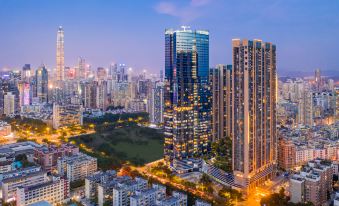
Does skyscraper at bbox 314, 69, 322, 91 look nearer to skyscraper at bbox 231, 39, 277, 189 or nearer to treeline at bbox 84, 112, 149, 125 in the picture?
treeline at bbox 84, 112, 149, 125

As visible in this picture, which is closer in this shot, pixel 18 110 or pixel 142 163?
pixel 142 163

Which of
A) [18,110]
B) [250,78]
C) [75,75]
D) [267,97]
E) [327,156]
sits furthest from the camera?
[75,75]

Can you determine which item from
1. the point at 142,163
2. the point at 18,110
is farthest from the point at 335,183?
the point at 18,110

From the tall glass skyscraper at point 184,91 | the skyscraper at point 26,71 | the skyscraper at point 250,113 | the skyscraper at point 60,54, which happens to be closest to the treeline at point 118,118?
the tall glass skyscraper at point 184,91

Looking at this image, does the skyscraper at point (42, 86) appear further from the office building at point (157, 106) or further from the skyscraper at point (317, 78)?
the skyscraper at point (317, 78)

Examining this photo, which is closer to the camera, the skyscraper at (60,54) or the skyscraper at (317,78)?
the skyscraper at (317,78)

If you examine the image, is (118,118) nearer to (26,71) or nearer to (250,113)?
(250,113)

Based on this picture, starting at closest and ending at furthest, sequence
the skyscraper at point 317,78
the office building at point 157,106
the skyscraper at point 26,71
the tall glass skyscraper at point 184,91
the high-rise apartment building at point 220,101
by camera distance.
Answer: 1. the tall glass skyscraper at point 184,91
2. the high-rise apartment building at point 220,101
3. the office building at point 157,106
4. the skyscraper at point 317,78
5. the skyscraper at point 26,71

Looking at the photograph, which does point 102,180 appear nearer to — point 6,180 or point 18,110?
point 6,180
